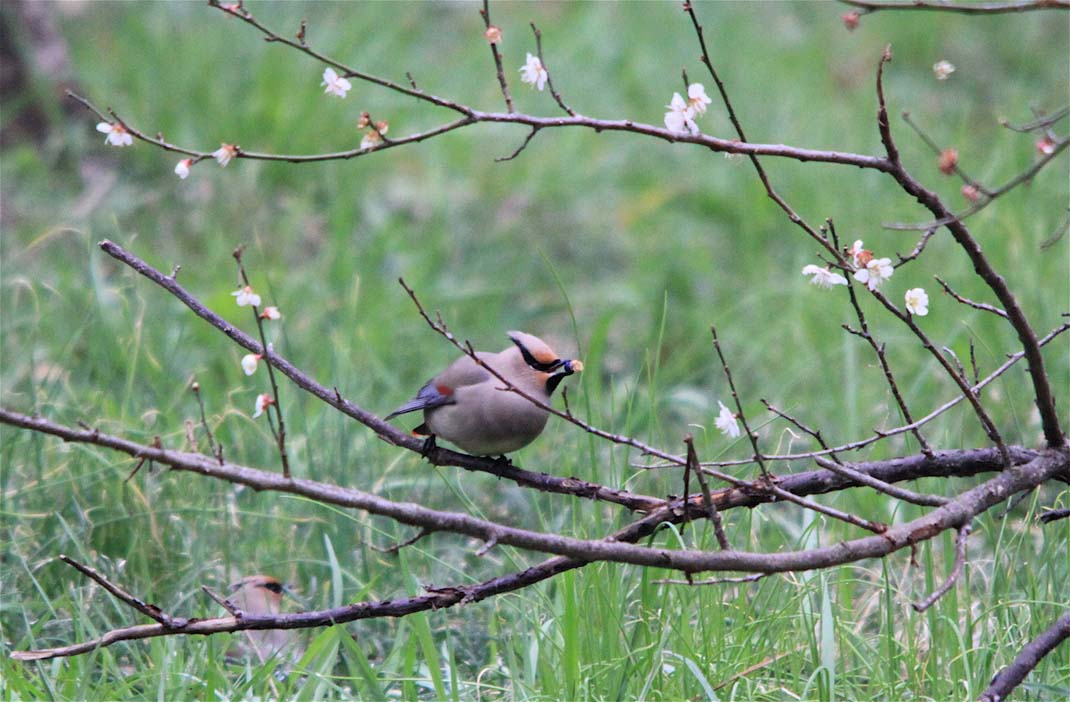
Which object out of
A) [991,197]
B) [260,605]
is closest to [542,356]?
[260,605]

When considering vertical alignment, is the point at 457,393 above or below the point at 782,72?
below

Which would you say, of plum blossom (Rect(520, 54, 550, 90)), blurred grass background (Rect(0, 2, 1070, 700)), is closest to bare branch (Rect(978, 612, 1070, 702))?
blurred grass background (Rect(0, 2, 1070, 700))

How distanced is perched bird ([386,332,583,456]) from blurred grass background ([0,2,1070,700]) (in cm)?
13

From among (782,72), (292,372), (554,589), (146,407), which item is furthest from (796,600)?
(782,72)

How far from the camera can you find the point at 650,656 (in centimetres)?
303

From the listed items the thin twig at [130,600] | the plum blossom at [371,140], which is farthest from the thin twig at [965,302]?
the thin twig at [130,600]

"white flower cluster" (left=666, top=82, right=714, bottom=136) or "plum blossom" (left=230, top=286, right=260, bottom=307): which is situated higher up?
"white flower cluster" (left=666, top=82, right=714, bottom=136)

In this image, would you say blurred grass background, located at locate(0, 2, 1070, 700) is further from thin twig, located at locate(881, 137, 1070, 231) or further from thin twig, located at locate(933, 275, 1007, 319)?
thin twig, located at locate(881, 137, 1070, 231)

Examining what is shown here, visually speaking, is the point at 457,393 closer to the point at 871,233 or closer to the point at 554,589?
the point at 554,589

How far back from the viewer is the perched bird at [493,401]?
349 centimetres

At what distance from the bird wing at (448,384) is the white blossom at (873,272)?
1.35m

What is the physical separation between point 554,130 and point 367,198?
1668mm

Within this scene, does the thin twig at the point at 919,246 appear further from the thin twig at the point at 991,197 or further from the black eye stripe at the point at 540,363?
the black eye stripe at the point at 540,363

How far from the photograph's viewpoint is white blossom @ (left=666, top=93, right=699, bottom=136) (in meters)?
2.62
